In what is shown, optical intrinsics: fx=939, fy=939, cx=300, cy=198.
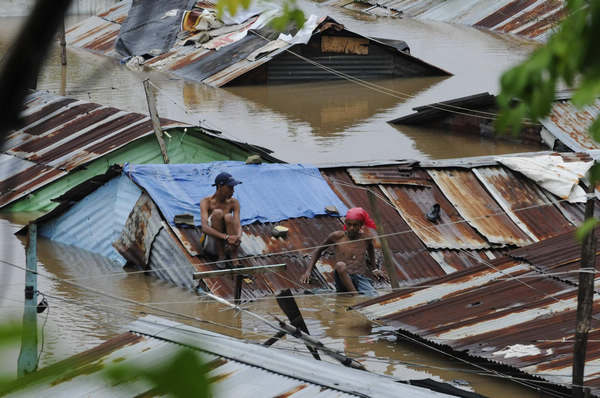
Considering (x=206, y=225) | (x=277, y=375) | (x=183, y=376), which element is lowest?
(x=206, y=225)

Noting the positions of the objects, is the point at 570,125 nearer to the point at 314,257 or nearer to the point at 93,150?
the point at 93,150

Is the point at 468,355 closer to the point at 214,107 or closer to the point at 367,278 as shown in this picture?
the point at 367,278

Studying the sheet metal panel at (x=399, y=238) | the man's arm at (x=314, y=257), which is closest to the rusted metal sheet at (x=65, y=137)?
the sheet metal panel at (x=399, y=238)

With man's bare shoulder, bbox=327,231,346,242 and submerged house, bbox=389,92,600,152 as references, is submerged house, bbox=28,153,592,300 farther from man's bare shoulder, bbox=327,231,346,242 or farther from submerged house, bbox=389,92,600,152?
submerged house, bbox=389,92,600,152

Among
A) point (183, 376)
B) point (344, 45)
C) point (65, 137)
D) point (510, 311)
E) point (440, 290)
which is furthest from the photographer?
point (344, 45)

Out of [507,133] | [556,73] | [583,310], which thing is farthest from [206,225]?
[507,133]

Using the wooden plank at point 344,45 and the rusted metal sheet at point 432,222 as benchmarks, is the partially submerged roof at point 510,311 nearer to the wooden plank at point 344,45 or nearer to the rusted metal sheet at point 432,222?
the rusted metal sheet at point 432,222
